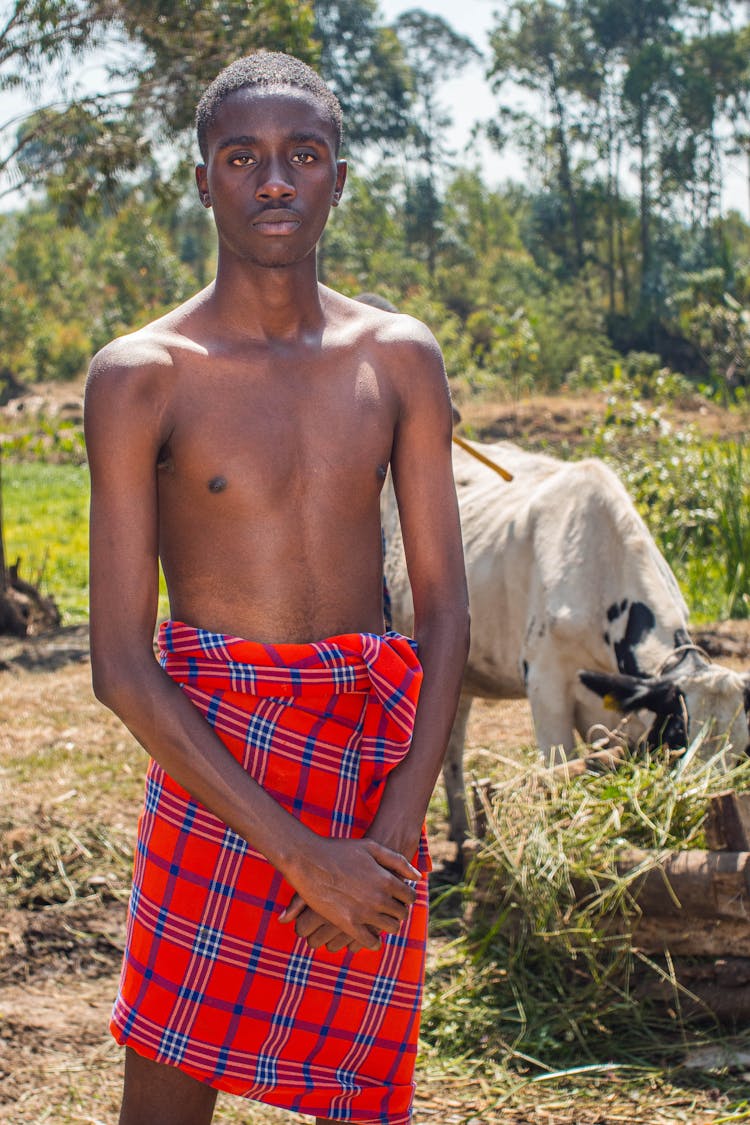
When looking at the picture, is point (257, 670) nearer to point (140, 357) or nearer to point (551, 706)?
point (140, 357)

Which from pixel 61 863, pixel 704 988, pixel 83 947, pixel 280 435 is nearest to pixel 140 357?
pixel 280 435

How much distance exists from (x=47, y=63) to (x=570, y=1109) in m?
8.54

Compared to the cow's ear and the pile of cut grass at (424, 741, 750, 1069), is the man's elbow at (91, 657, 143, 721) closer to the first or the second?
the pile of cut grass at (424, 741, 750, 1069)

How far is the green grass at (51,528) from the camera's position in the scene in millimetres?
11195

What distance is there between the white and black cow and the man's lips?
224 centimetres

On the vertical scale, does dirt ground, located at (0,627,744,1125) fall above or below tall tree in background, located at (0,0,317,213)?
below

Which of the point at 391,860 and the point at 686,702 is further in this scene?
the point at 686,702

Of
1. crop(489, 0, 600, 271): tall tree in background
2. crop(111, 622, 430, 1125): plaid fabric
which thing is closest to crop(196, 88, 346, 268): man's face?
crop(111, 622, 430, 1125): plaid fabric

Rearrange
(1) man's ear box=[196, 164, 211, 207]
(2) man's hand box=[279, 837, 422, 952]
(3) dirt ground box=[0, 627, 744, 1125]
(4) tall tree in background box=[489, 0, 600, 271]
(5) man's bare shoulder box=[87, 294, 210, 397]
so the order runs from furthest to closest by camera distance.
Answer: (4) tall tree in background box=[489, 0, 600, 271]
(3) dirt ground box=[0, 627, 744, 1125]
(1) man's ear box=[196, 164, 211, 207]
(5) man's bare shoulder box=[87, 294, 210, 397]
(2) man's hand box=[279, 837, 422, 952]

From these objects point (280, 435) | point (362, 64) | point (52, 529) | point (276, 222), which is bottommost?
point (52, 529)

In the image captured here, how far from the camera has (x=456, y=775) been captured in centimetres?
519

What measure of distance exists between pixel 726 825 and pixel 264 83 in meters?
2.29

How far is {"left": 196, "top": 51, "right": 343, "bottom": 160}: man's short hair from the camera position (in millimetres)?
2016

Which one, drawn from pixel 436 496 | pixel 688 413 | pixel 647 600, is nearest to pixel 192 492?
pixel 436 496
